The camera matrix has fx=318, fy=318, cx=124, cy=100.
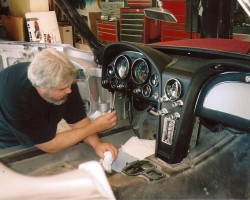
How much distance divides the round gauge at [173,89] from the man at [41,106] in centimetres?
52

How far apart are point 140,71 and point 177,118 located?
1.53 ft

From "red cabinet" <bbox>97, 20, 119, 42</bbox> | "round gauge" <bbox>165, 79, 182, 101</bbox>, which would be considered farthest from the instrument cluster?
"red cabinet" <bbox>97, 20, 119, 42</bbox>

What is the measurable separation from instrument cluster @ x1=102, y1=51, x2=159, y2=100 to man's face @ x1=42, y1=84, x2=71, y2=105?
0.41m

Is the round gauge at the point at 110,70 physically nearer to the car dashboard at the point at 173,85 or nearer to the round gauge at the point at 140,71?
the car dashboard at the point at 173,85

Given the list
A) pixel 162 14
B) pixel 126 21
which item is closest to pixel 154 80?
pixel 162 14

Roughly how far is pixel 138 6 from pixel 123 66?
3.42m

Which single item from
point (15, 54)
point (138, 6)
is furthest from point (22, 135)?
point (138, 6)

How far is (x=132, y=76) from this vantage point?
2035 mm

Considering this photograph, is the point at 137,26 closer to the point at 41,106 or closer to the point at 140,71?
the point at 140,71

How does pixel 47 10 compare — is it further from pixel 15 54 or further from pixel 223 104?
pixel 223 104

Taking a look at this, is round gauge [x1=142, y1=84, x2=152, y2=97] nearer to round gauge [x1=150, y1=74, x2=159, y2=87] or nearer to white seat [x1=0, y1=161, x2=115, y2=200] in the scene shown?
round gauge [x1=150, y1=74, x2=159, y2=87]

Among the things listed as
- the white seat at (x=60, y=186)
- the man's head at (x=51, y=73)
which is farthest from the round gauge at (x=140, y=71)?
the white seat at (x=60, y=186)

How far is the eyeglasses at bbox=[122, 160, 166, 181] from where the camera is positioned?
1.59 meters

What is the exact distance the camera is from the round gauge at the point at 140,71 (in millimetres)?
1938
